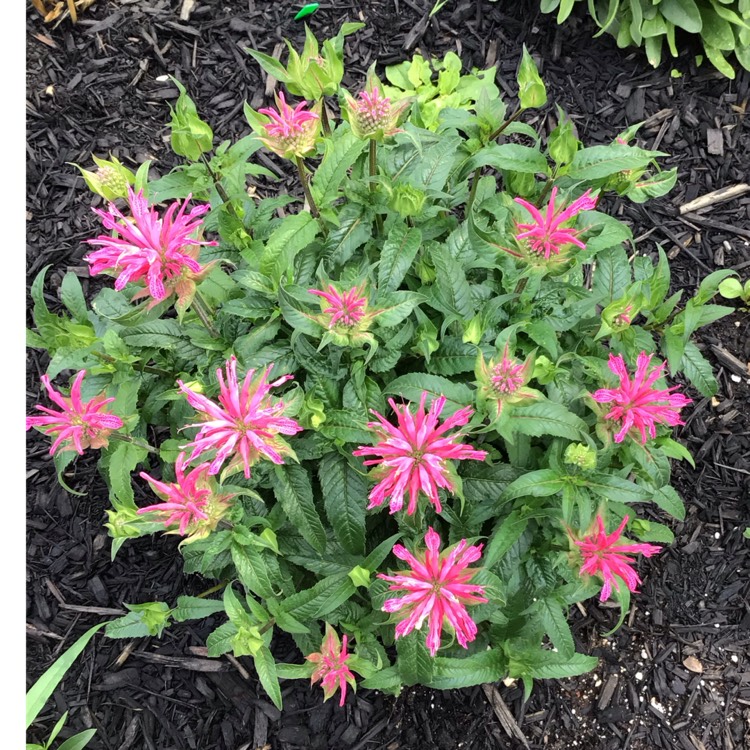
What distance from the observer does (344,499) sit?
166cm

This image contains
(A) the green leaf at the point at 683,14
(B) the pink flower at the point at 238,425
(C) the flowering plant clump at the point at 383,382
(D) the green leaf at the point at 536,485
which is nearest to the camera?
(B) the pink flower at the point at 238,425

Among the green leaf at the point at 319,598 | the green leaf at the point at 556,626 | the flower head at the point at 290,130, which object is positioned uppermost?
the flower head at the point at 290,130

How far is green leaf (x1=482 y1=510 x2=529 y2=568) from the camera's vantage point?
1599 millimetres

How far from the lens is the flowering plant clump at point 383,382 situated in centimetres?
142

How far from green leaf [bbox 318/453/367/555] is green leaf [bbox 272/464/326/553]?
4 centimetres

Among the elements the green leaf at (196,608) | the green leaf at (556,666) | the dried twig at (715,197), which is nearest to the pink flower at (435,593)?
the green leaf at (556,666)

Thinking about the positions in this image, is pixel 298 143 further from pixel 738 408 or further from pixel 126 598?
pixel 738 408

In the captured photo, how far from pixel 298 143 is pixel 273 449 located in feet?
2.23

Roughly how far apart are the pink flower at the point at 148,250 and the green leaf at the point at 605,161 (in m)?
0.92

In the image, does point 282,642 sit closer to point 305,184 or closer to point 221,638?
point 221,638

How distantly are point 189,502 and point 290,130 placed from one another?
2.69 feet

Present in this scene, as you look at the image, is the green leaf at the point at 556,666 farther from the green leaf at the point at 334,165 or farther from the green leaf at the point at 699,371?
the green leaf at the point at 334,165
